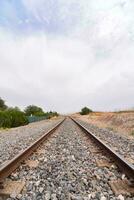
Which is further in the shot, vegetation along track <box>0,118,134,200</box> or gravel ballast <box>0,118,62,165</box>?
gravel ballast <box>0,118,62,165</box>

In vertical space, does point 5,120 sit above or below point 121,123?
above

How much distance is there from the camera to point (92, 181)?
5.10 m

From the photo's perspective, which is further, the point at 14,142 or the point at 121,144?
the point at 14,142

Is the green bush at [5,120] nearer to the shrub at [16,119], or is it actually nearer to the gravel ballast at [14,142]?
the shrub at [16,119]

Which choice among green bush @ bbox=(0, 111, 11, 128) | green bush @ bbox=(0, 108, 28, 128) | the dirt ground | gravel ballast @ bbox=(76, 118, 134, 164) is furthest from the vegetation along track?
green bush @ bbox=(0, 108, 28, 128)

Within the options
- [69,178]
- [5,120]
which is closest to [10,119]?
[5,120]

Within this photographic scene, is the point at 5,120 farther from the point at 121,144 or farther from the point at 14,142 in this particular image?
the point at 121,144

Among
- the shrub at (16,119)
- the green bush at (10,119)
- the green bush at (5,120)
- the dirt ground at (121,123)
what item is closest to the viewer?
the dirt ground at (121,123)

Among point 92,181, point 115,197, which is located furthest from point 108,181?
point 115,197

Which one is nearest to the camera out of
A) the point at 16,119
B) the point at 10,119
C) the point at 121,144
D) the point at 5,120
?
the point at 121,144

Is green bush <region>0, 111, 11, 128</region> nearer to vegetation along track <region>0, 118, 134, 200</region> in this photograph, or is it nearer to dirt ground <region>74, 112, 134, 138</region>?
dirt ground <region>74, 112, 134, 138</region>

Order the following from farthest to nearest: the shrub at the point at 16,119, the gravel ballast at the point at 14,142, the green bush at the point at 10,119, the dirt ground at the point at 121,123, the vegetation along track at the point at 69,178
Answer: the shrub at the point at 16,119 < the green bush at the point at 10,119 < the dirt ground at the point at 121,123 < the gravel ballast at the point at 14,142 < the vegetation along track at the point at 69,178

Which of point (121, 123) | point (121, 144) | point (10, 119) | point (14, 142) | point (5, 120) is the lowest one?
point (121, 144)

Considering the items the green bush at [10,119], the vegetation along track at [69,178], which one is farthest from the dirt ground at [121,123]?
the green bush at [10,119]
